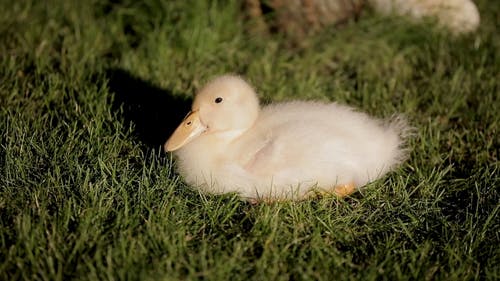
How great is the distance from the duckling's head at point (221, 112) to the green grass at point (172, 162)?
0.22 m

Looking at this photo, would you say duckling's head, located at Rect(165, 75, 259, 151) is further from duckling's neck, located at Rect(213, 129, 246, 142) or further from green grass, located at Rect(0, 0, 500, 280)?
green grass, located at Rect(0, 0, 500, 280)

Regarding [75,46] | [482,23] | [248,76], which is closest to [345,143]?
[248,76]

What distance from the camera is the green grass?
104 inches

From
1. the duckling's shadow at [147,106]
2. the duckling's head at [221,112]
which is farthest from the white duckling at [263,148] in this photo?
the duckling's shadow at [147,106]

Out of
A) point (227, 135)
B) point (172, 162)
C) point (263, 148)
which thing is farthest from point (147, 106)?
point (263, 148)

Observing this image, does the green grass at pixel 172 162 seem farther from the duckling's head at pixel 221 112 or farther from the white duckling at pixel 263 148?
the duckling's head at pixel 221 112

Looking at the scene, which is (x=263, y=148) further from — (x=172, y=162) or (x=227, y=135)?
(x=172, y=162)

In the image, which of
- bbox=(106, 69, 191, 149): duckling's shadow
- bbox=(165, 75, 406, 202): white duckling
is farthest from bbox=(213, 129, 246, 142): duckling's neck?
bbox=(106, 69, 191, 149): duckling's shadow

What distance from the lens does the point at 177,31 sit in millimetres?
4770

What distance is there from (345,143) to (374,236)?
45 centimetres

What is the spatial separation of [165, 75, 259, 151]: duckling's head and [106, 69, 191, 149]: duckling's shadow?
52 centimetres

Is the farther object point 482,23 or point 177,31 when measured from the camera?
point 482,23

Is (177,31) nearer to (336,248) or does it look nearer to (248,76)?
(248,76)

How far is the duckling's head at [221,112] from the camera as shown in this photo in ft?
9.92
